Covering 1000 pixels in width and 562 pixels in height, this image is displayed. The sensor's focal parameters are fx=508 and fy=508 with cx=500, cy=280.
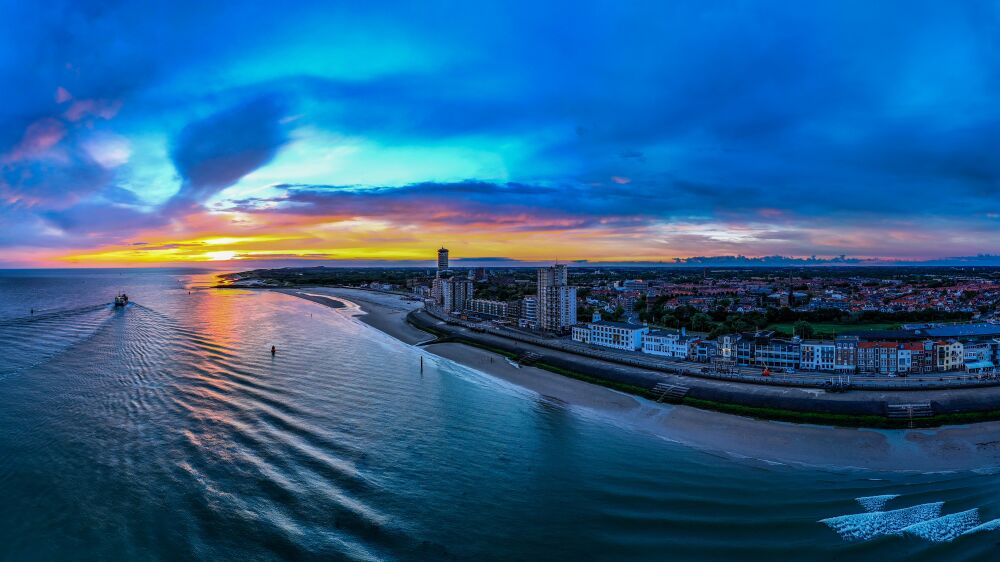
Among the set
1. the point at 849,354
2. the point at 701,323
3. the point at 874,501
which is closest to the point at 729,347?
the point at 849,354

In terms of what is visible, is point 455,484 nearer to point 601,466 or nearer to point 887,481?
point 601,466

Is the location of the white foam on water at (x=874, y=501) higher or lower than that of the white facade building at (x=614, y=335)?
lower

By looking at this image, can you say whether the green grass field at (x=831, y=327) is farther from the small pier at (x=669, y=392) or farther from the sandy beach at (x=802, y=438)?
the sandy beach at (x=802, y=438)

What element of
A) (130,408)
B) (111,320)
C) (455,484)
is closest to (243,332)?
(111,320)

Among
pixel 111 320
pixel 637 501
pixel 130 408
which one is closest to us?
pixel 637 501

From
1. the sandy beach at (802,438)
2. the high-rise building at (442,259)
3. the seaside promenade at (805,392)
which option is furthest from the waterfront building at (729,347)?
the high-rise building at (442,259)
